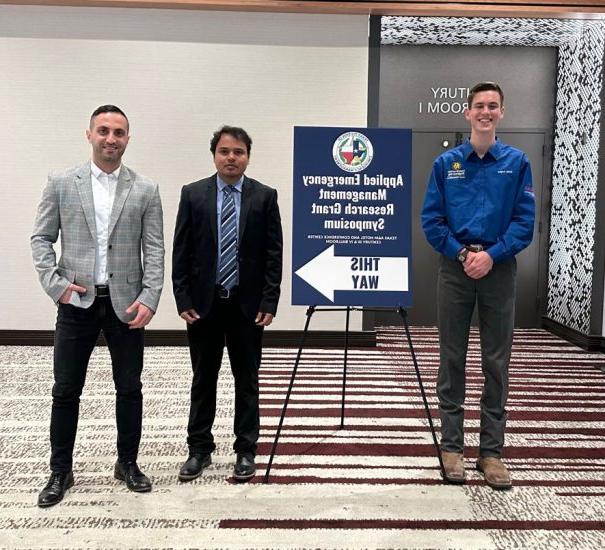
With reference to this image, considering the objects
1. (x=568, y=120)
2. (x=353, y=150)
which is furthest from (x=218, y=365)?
(x=568, y=120)

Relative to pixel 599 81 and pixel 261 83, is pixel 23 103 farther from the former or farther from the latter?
pixel 599 81

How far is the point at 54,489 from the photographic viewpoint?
2541 millimetres

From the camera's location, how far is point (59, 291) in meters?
2.43

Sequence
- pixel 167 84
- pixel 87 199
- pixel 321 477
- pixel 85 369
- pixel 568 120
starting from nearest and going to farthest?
pixel 87 199
pixel 85 369
pixel 321 477
pixel 167 84
pixel 568 120

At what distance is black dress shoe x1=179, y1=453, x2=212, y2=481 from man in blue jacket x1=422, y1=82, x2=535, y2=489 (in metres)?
1.12

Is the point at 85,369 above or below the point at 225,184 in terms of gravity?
below

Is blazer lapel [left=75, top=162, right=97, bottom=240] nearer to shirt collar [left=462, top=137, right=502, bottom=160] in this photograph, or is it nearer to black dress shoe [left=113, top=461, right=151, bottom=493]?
black dress shoe [left=113, top=461, right=151, bottom=493]

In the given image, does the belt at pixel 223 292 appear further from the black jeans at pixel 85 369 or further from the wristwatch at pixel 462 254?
the wristwatch at pixel 462 254

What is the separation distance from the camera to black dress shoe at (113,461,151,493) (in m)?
2.63

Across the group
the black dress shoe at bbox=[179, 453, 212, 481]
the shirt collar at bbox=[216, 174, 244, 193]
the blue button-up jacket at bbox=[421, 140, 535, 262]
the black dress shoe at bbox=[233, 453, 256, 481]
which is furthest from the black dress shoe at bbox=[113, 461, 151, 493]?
the blue button-up jacket at bbox=[421, 140, 535, 262]

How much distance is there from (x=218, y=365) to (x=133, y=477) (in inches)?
23.6

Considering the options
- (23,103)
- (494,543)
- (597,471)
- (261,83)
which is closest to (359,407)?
(597,471)

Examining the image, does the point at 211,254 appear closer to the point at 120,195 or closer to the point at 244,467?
the point at 120,195

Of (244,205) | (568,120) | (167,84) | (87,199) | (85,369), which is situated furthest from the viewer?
(568,120)
